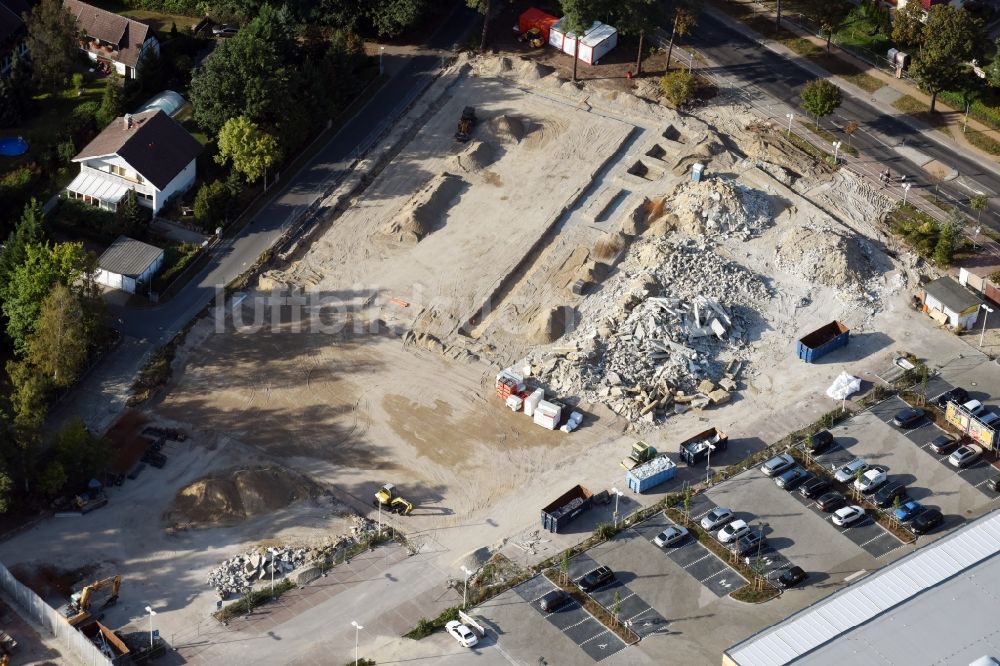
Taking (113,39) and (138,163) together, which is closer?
(138,163)

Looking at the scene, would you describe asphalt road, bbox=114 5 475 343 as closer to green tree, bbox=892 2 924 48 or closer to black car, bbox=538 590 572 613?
black car, bbox=538 590 572 613

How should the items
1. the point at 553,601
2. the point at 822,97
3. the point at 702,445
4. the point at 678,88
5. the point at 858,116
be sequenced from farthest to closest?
the point at 858,116
the point at 678,88
the point at 822,97
the point at 702,445
the point at 553,601

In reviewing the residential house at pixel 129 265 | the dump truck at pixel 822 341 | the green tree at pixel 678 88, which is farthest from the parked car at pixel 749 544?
the green tree at pixel 678 88

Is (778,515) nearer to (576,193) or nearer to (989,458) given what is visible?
(989,458)

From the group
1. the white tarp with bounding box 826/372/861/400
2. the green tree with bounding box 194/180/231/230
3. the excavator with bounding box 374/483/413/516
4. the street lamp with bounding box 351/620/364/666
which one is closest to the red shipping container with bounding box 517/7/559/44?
the green tree with bounding box 194/180/231/230

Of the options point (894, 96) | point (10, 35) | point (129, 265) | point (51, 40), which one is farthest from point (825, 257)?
point (10, 35)

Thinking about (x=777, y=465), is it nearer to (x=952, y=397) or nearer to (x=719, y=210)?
(x=952, y=397)

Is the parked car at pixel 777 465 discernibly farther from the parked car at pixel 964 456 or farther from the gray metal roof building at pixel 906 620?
the gray metal roof building at pixel 906 620
